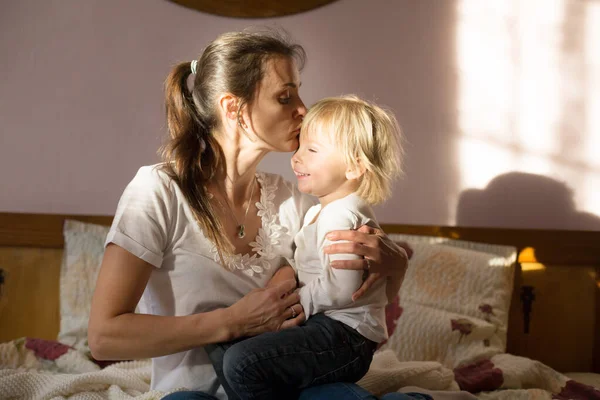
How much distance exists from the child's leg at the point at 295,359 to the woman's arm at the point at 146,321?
0.21 feet

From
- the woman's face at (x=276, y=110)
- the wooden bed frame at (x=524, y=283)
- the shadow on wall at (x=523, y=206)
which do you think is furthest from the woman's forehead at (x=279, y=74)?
the shadow on wall at (x=523, y=206)

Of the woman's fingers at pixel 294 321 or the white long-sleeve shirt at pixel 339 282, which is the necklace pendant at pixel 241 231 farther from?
the woman's fingers at pixel 294 321

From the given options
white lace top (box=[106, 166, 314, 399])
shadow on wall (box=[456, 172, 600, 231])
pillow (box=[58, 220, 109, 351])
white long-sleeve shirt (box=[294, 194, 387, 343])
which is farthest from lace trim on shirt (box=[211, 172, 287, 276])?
shadow on wall (box=[456, 172, 600, 231])

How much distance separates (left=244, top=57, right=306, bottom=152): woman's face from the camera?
5.54 ft

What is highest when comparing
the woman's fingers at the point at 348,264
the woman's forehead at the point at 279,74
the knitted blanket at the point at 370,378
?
the woman's forehead at the point at 279,74

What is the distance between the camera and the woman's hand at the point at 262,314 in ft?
4.86

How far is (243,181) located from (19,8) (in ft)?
4.64

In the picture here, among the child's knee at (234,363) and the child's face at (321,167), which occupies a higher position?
the child's face at (321,167)

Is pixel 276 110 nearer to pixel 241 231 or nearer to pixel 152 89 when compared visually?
pixel 241 231

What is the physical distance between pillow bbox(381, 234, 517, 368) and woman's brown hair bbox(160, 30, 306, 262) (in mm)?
944

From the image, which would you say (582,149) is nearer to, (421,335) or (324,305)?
(421,335)

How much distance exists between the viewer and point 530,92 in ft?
8.86

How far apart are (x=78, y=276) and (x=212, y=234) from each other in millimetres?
1024

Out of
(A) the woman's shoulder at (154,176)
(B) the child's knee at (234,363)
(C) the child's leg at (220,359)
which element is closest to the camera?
(B) the child's knee at (234,363)
